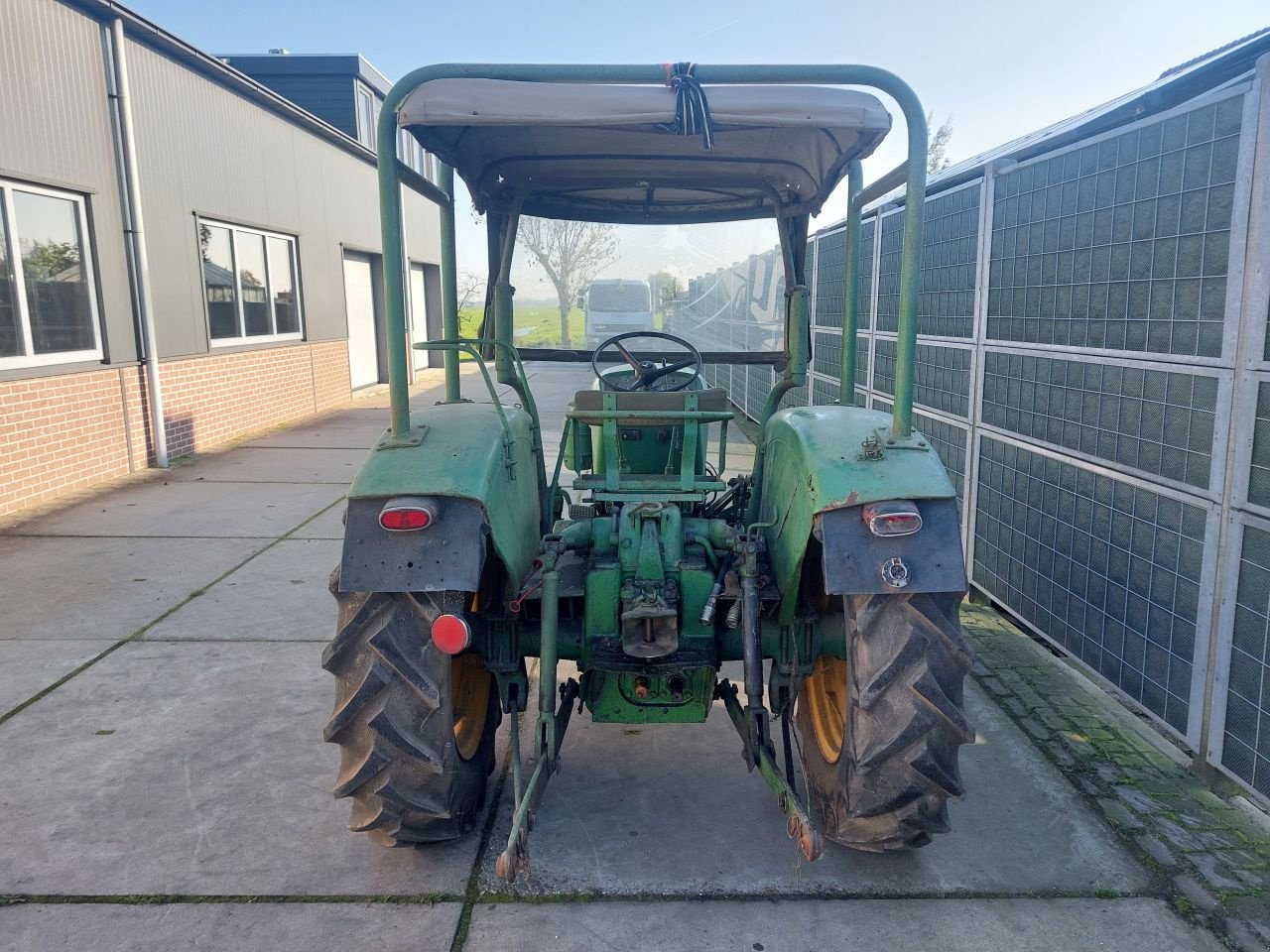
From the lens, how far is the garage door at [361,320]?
54.3 ft

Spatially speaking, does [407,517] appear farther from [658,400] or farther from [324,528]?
[324,528]

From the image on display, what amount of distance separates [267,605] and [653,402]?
302cm

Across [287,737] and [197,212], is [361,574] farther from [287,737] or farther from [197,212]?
[197,212]

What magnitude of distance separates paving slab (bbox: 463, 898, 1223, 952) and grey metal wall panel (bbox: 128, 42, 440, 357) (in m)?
8.63

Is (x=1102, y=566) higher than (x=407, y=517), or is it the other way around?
(x=407, y=517)

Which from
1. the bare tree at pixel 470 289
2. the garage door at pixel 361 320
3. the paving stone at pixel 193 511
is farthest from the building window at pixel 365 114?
the paving stone at pixel 193 511

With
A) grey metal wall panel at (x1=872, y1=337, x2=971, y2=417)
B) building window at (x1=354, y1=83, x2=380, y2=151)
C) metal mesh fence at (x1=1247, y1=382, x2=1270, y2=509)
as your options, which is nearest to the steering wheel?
grey metal wall panel at (x1=872, y1=337, x2=971, y2=417)

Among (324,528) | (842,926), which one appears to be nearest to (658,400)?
(842,926)

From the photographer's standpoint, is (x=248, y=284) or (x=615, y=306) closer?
(x=615, y=306)

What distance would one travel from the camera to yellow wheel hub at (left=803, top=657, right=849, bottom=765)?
3094mm

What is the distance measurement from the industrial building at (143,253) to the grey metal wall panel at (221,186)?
0.03 meters

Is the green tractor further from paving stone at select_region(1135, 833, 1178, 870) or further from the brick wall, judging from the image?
the brick wall

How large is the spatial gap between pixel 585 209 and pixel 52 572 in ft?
14.0

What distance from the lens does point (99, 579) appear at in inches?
226
